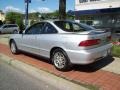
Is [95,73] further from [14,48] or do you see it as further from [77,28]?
[14,48]

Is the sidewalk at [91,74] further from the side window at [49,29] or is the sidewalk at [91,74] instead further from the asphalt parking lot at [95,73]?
the side window at [49,29]

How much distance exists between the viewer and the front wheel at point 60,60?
20.7 ft

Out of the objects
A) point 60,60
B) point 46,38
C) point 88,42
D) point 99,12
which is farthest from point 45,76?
point 99,12

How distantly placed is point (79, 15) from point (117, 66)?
2895 cm

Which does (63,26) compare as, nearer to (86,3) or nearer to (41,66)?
(41,66)

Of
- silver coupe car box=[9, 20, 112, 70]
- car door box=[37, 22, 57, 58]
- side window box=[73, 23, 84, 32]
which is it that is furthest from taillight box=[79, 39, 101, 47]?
car door box=[37, 22, 57, 58]

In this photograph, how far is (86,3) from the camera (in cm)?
3484

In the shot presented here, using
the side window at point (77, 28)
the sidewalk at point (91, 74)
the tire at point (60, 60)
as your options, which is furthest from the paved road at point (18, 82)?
the side window at point (77, 28)

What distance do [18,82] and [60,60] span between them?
1453 mm

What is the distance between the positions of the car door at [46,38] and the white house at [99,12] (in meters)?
24.0

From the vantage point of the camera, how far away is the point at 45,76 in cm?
612

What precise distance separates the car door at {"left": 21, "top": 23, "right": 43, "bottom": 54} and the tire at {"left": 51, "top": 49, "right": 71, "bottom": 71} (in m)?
1.06

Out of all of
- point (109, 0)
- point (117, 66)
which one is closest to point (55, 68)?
point (117, 66)

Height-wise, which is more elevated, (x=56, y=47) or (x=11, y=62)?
(x=56, y=47)
